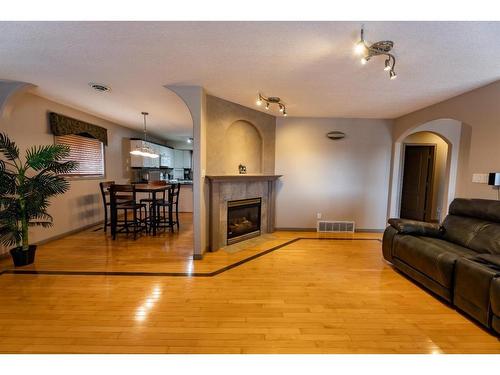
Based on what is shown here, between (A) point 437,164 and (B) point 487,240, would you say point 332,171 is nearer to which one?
(B) point 487,240

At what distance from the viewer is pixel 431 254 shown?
231 centimetres

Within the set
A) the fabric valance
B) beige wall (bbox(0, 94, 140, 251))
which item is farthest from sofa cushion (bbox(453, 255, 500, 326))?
the fabric valance

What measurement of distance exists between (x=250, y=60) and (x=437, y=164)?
5.68 metres

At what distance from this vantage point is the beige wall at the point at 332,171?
4625mm

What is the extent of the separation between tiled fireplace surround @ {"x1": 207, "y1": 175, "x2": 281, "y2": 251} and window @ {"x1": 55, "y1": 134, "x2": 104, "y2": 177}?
2.91 metres

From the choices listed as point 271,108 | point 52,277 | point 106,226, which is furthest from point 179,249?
point 271,108

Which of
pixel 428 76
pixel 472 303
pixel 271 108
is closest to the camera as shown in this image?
pixel 472 303

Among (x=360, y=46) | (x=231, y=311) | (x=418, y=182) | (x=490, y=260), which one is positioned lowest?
(x=231, y=311)

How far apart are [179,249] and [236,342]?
2163 mm

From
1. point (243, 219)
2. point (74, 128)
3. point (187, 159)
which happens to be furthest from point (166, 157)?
point (243, 219)

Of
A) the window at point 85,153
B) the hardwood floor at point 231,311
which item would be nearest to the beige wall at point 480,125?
the hardwood floor at point 231,311

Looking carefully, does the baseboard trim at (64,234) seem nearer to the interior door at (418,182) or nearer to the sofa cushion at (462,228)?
the sofa cushion at (462,228)

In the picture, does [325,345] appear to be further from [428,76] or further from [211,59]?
[428,76]

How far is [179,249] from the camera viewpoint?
358 cm
